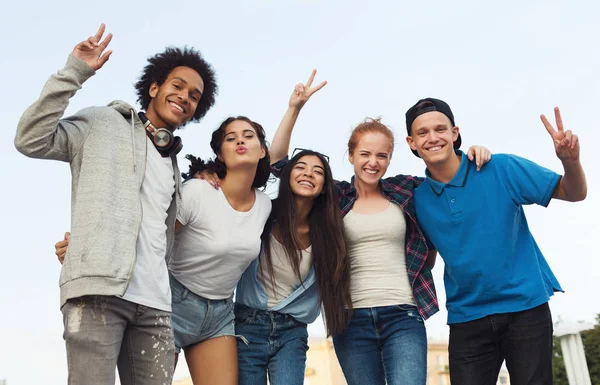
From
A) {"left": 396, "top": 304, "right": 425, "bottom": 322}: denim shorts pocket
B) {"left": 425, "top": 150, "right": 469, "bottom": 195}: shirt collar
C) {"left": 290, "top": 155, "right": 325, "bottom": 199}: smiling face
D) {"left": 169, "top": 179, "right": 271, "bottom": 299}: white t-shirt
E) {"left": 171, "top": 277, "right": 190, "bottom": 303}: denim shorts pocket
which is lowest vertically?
{"left": 396, "top": 304, "right": 425, "bottom": 322}: denim shorts pocket

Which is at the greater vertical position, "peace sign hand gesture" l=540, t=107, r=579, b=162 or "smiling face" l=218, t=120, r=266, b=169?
"smiling face" l=218, t=120, r=266, b=169

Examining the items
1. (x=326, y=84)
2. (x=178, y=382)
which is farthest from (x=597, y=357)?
(x=178, y=382)

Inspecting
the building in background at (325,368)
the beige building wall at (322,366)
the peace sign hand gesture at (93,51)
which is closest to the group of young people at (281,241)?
the peace sign hand gesture at (93,51)

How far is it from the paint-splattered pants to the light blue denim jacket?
1.26 metres

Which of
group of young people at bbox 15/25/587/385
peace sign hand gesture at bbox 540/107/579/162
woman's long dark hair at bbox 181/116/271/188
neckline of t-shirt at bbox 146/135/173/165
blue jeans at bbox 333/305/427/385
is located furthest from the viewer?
woman's long dark hair at bbox 181/116/271/188

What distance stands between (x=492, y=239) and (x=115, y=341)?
8.77ft

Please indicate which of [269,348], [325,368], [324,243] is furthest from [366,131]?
[325,368]

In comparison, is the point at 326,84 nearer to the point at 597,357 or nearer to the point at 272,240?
the point at 272,240

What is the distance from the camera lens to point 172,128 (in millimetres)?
4465

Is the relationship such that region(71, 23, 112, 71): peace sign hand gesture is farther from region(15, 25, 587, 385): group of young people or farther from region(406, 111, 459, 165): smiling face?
region(406, 111, 459, 165): smiling face

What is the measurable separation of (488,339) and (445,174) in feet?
4.23

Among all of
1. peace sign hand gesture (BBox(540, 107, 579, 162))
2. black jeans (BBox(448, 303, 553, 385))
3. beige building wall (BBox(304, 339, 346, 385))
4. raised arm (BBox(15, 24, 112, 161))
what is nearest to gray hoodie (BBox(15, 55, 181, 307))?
raised arm (BBox(15, 24, 112, 161))

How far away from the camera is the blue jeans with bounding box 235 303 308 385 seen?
187 inches

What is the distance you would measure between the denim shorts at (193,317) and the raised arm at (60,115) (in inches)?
55.7
